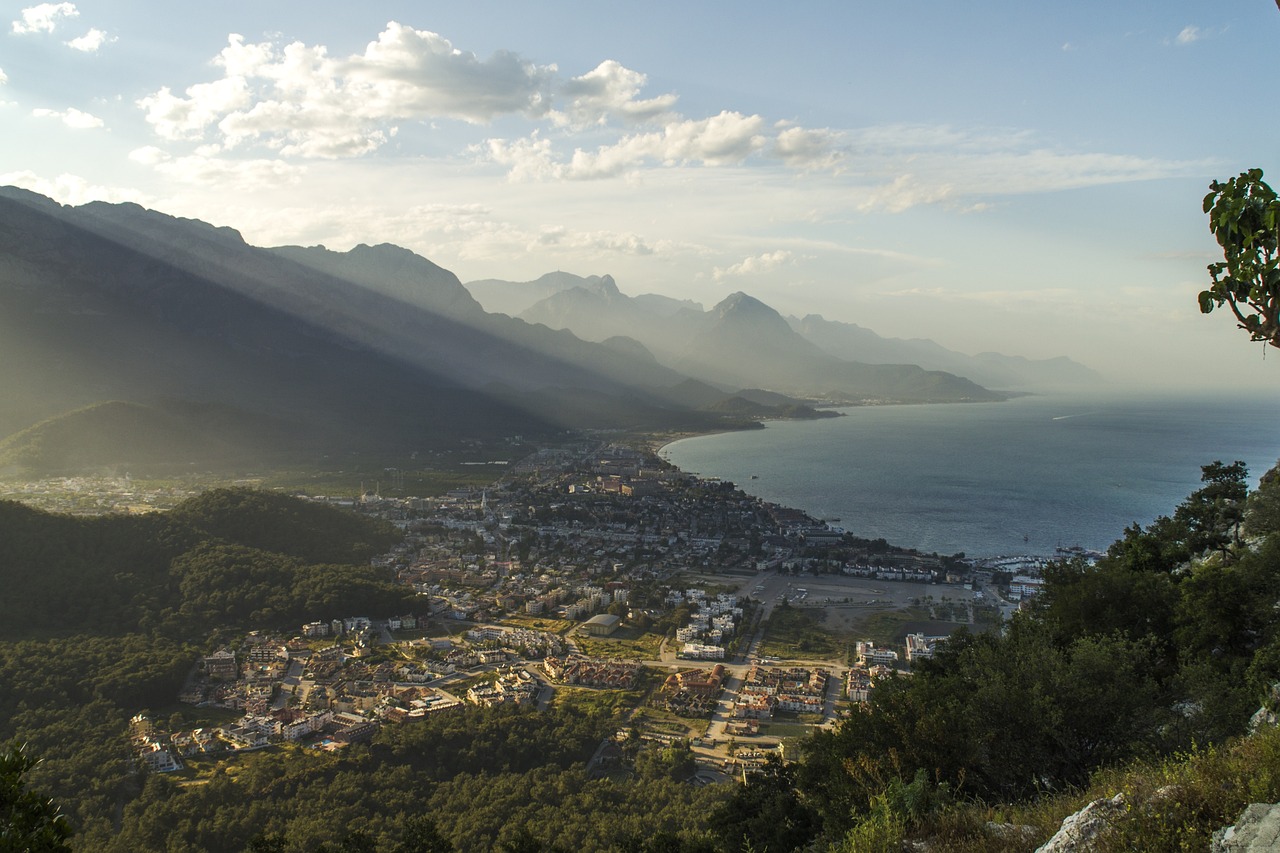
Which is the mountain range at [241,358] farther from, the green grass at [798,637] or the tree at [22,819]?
the tree at [22,819]

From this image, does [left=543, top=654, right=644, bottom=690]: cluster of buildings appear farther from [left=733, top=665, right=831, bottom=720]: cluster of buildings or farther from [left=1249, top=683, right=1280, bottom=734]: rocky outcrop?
[left=1249, top=683, right=1280, bottom=734]: rocky outcrop

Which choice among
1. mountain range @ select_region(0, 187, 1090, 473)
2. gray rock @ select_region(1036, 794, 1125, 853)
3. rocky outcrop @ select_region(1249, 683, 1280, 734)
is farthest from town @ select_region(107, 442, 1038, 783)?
Result: mountain range @ select_region(0, 187, 1090, 473)

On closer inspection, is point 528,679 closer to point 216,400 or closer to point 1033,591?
point 1033,591

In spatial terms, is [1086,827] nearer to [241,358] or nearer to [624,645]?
[624,645]

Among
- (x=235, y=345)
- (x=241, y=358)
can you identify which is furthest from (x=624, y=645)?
(x=235, y=345)

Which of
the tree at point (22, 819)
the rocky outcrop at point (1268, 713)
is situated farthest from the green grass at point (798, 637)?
the tree at point (22, 819)

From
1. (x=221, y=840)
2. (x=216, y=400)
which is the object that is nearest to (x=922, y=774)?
(x=221, y=840)
